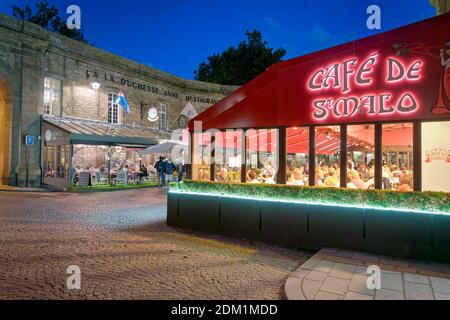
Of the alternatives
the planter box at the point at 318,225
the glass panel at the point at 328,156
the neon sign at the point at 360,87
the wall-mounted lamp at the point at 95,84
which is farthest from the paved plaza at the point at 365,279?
the wall-mounted lamp at the point at 95,84

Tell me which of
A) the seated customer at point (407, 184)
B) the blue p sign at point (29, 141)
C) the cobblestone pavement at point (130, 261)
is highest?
the blue p sign at point (29, 141)

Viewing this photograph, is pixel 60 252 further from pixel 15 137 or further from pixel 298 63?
pixel 15 137

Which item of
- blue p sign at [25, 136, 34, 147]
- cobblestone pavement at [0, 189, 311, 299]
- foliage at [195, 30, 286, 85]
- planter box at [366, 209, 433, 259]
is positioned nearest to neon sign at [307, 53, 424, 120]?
planter box at [366, 209, 433, 259]

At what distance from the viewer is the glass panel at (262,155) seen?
8.12 metres

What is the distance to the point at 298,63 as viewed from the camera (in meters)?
7.77

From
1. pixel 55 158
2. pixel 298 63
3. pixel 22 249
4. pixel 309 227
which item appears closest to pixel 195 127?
pixel 298 63

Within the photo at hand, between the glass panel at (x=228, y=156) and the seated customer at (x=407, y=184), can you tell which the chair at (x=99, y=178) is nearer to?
the glass panel at (x=228, y=156)

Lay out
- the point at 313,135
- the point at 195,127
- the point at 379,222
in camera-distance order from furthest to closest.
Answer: the point at 195,127, the point at 313,135, the point at 379,222

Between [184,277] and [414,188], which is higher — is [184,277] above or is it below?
below

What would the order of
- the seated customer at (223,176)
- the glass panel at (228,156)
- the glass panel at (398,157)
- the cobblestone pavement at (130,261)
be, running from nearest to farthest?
the cobblestone pavement at (130,261) < the glass panel at (398,157) < the glass panel at (228,156) < the seated customer at (223,176)

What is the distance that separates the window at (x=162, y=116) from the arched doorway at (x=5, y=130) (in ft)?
33.9

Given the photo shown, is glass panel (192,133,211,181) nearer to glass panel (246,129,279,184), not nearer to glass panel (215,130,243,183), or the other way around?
glass panel (215,130,243,183)
